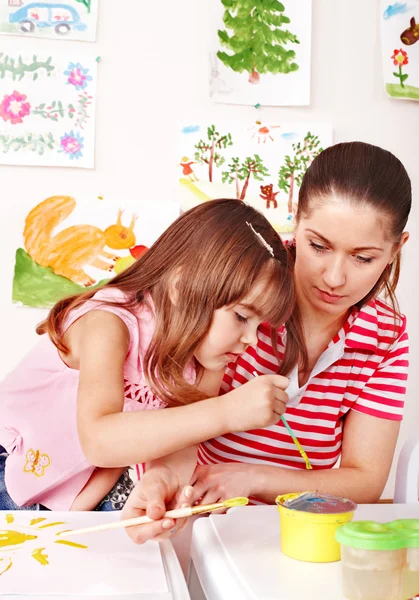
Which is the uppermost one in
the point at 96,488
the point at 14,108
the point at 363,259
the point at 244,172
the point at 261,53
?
the point at 261,53

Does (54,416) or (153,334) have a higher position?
(153,334)

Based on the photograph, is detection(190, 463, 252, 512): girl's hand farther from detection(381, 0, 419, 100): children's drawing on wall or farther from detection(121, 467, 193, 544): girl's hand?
detection(381, 0, 419, 100): children's drawing on wall

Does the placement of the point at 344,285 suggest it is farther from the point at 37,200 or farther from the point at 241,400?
the point at 37,200

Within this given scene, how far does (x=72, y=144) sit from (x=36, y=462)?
1108mm

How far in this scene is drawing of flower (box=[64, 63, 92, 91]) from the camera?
75.7 inches

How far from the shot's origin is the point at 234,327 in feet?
3.35

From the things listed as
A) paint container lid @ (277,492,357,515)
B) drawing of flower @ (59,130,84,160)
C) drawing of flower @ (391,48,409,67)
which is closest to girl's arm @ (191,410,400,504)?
paint container lid @ (277,492,357,515)

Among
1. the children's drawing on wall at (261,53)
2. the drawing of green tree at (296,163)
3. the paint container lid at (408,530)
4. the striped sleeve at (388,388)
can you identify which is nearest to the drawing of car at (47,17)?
the children's drawing on wall at (261,53)

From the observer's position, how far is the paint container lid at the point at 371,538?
58 cm

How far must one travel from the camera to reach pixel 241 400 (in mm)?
828

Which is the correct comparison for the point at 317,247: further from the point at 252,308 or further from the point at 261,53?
the point at 261,53

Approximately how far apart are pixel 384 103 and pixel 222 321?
135cm

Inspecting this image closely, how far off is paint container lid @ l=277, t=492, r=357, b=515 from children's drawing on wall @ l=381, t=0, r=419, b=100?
1.65 meters

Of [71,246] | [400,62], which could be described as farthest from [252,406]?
[400,62]
